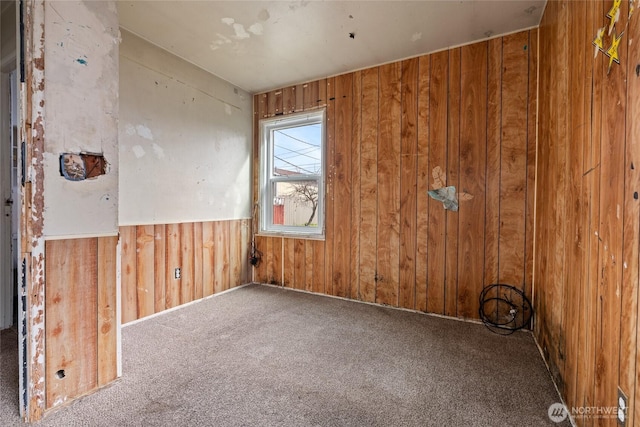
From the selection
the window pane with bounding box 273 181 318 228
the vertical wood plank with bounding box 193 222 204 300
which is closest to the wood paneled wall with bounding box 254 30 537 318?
the window pane with bounding box 273 181 318 228

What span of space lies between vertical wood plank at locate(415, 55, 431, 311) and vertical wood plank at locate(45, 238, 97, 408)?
2.47 m

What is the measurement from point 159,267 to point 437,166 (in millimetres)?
2750

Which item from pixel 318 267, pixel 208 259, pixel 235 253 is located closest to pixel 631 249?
pixel 318 267

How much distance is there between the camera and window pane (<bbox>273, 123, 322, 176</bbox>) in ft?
11.0

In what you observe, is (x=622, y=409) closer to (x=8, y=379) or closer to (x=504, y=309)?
(x=504, y=309)

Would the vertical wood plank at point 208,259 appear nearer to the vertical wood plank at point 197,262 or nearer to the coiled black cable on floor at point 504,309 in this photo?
the vertical wood plank at point 197,262

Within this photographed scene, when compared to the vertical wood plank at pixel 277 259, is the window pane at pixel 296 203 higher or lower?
higher

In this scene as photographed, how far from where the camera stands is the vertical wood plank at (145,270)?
2.48 meters

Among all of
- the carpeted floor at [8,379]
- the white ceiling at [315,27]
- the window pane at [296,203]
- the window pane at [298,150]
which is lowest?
the carpeted floor at [8,379]

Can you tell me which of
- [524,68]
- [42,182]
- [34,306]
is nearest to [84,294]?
[34,306]

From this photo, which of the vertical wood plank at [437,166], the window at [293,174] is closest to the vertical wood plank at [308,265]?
the window at [293,174]

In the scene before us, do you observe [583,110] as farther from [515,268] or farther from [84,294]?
[84,294]

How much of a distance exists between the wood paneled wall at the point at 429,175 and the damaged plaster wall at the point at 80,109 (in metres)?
2.05

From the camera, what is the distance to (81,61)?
1450 millimetres
